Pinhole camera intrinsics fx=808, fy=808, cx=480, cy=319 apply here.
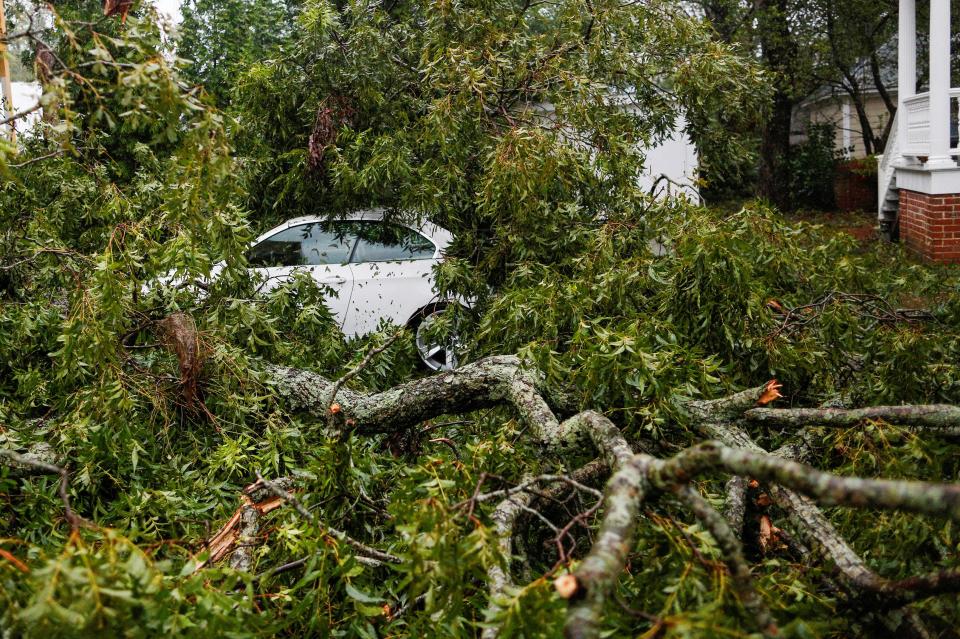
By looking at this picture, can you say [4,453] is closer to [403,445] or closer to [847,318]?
[403,445]

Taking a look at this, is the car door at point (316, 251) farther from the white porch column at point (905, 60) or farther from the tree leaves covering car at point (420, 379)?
the white porch column at point (905, 60)

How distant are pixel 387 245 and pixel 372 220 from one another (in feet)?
0.85

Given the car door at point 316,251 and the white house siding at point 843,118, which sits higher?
the white house siding at point 843,118

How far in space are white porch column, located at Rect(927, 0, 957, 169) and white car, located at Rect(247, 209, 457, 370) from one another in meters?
6.69

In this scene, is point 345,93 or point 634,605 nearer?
point 634,605

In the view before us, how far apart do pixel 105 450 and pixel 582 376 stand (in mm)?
2101

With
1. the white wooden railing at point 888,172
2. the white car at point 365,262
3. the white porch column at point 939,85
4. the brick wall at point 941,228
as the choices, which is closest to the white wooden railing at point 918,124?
the white porch column at point 939,85

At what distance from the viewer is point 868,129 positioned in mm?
19469

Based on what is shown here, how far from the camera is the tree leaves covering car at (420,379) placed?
1.98 m

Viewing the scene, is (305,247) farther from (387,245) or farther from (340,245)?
(387,245)

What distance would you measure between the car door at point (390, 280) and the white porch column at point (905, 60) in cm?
803

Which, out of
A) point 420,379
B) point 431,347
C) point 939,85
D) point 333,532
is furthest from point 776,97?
point 333,532

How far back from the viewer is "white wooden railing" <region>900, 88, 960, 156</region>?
1029 centimetres

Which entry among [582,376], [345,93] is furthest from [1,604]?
[345,93]
